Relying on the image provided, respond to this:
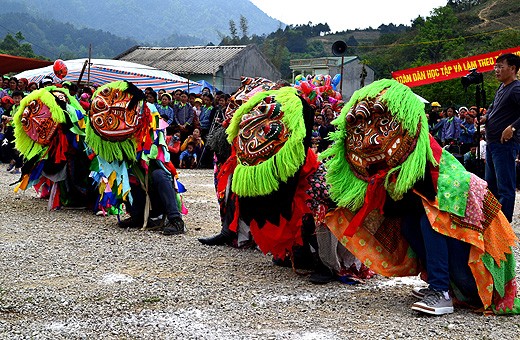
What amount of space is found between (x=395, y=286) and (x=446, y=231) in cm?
93

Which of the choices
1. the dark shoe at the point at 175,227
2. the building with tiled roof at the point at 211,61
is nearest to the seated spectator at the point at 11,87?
the dark shoe at the point at 175,227

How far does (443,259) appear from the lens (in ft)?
12.2

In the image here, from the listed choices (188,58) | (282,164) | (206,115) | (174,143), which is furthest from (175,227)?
(188,58)

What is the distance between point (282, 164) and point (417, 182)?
914 millimetres

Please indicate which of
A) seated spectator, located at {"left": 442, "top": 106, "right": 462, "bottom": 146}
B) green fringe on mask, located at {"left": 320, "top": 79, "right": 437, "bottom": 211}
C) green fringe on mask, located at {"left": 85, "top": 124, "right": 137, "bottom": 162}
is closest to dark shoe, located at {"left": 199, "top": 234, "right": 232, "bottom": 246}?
green fringe on mask, located at {"left": 85, "top": 124, "right": 137, "bottom": 162}

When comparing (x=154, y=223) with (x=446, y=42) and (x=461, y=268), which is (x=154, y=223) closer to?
(x=461, y=268)

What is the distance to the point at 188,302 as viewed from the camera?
3990 millimetres

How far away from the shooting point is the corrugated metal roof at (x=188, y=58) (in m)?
32.9

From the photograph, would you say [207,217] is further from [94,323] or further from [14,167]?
[14,167]

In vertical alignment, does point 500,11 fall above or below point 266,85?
above

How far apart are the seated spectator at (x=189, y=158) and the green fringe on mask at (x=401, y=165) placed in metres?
9.23

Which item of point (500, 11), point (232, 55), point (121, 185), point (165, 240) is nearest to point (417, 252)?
point (165, 240)

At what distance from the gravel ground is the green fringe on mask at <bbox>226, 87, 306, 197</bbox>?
0.69 m

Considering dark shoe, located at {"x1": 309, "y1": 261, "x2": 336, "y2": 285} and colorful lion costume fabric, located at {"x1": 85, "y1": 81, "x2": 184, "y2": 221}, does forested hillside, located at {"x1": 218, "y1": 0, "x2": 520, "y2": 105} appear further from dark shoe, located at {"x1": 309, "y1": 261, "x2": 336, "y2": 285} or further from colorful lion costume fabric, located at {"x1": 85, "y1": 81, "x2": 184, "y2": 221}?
dark shoe, located at {"x1": 309, "y1": 261, "x2": 336, "y2": 285}
